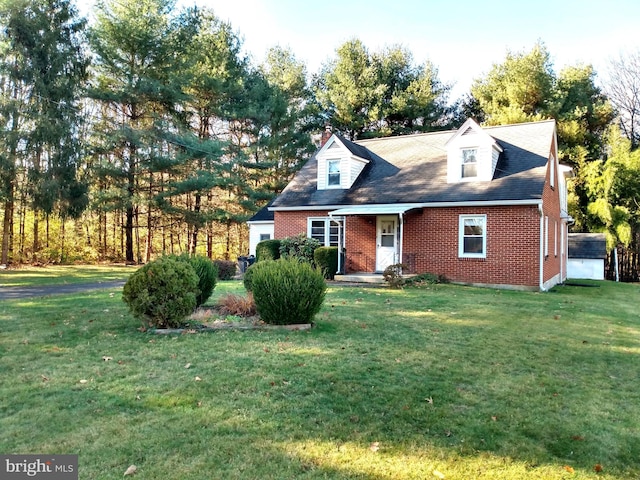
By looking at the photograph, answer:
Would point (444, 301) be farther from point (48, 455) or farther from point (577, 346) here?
point (48, 455)

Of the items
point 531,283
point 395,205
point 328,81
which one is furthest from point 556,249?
point 328,81

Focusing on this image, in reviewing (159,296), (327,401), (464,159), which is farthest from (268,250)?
(327,401)

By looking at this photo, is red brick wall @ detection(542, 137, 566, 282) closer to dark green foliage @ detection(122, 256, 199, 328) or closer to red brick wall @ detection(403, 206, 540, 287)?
red brick wall @ detection(403, 206, 540, 287)

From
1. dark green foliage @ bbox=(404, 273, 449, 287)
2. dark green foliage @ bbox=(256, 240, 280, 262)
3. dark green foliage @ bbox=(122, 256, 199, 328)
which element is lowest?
dark green foliage @ bbox=(404, 273, 449, 287)

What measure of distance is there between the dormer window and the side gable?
4781mm

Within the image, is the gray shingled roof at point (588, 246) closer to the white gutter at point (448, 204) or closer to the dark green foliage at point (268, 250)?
the white gutter at point (448, 204)

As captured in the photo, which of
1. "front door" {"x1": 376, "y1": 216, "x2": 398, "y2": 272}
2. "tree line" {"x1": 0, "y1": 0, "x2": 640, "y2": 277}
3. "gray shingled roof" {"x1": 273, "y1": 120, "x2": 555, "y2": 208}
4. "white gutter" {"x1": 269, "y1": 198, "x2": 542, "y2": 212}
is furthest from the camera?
"tree line" {"x1": 0, "y1": 0, "x2": 640, "y2": 277}

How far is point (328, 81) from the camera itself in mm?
35000

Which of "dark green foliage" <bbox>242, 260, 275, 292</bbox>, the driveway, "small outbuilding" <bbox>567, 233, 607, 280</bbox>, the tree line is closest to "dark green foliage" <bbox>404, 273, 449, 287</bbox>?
"dark green foliage" <bbox>242, 260, 275, 292</bbox>

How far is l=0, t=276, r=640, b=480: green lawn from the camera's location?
10.6 feet

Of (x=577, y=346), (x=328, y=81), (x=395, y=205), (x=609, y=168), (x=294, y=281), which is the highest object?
(x=328, y=81)

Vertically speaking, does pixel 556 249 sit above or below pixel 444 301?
above

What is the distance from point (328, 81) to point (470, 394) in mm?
33557

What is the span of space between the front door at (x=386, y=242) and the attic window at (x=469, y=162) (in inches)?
123
